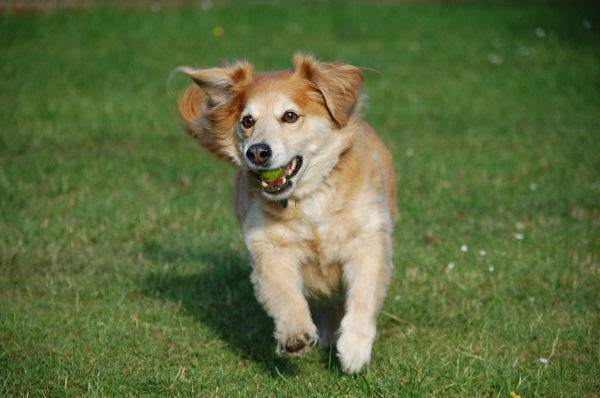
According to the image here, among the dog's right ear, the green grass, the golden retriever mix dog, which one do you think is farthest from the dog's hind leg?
the dog's right ear

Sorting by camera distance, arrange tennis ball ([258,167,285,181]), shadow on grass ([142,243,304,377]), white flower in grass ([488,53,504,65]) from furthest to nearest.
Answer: white flower in grass ([488,53,504,65]) → shadow on grass ([142,243,304,377]) → tennis ball ([258,167,285,181])

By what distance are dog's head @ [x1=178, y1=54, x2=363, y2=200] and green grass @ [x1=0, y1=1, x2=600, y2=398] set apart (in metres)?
1.00

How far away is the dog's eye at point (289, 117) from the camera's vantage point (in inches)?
160

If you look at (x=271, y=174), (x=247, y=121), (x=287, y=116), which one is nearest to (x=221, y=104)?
(x=247, y=121)

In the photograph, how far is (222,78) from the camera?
425 cm

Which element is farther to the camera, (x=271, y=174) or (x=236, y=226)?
(x=236, y=226)

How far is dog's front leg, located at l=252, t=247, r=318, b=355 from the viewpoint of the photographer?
3584 mm

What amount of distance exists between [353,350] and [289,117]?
46.1 inches

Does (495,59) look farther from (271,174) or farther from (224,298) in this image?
(271,174)

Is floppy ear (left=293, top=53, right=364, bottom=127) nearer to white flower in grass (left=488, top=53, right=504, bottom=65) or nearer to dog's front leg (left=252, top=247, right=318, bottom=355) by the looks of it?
dog's front leg (left=252, top=247, right=318, bottom=355)

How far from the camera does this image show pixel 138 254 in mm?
5574

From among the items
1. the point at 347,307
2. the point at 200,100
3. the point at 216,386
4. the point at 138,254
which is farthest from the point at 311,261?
the point at 138,254

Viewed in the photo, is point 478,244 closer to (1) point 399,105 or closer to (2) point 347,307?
(2) point 347,307

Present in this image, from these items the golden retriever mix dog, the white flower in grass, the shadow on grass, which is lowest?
the white flower in grass
